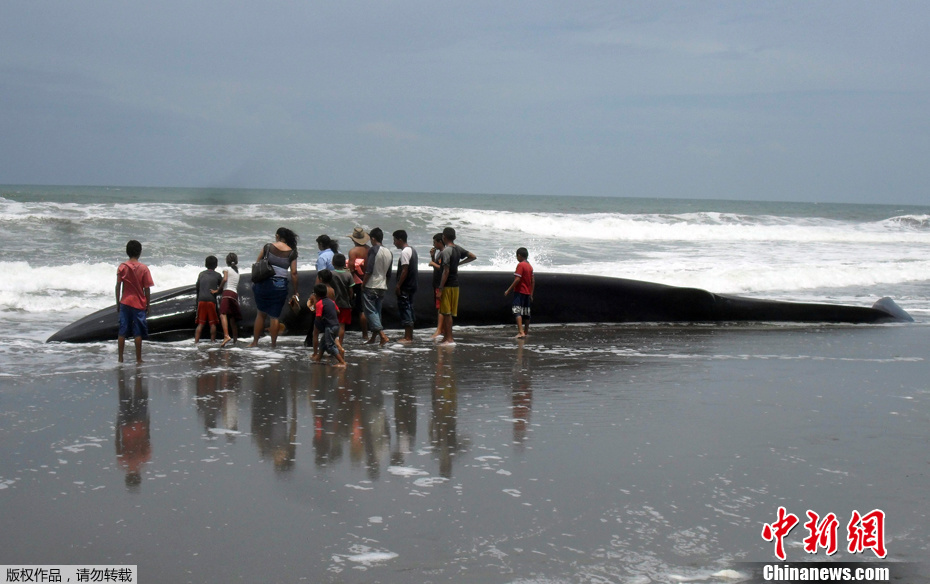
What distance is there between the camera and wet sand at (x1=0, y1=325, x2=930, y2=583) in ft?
12.5

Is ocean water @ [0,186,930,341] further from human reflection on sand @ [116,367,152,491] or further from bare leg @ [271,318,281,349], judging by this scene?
human reflection on sand @ [116,367,152,491]

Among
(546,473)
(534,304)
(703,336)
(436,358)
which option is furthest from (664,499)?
(534,304)

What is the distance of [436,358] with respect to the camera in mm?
9125

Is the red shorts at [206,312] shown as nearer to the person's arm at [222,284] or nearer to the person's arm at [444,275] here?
the person's arm at [222,284]

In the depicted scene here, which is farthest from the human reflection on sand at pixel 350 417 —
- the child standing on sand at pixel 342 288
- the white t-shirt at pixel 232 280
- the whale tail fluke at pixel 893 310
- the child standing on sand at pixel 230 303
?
the whale tail fluke at pixel 893 310

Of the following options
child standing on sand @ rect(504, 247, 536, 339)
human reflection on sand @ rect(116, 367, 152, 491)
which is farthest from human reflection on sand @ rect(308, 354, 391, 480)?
child standing on sand @ rect(504, 247, 536, 339)

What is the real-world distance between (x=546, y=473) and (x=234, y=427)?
2338 millimetres

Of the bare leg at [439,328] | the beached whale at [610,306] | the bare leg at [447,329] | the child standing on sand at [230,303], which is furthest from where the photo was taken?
the beached whale at [610,306]

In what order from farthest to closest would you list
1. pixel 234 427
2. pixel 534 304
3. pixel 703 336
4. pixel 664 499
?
pixel 534 304
pixel 703 336
pixel 234 427
pixel 664 499

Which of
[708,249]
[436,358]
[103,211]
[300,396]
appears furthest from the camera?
[103,211]

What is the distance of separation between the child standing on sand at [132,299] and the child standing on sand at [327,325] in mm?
1693

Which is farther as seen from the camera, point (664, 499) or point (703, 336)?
point (703, 336)

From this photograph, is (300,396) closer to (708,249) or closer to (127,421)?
(127,421)

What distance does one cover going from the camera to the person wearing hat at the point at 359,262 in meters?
10.2
